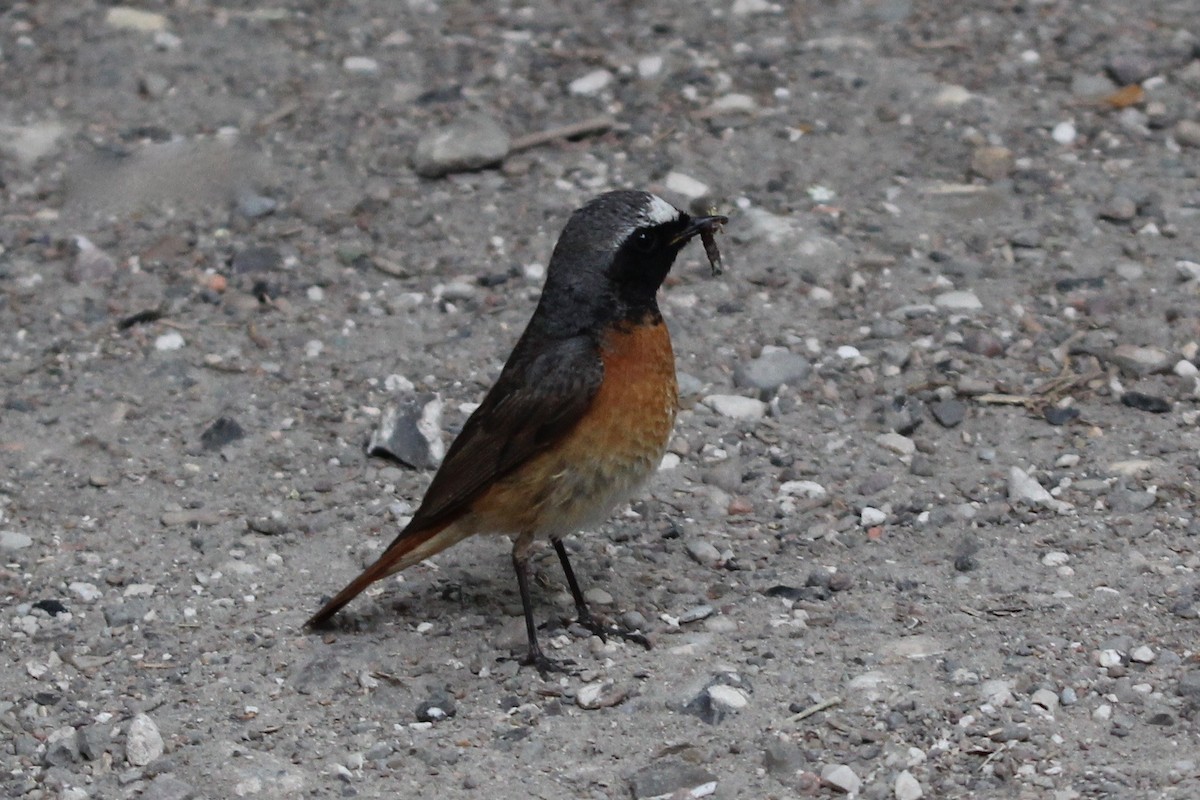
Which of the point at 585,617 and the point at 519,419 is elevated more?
the point at 519,419

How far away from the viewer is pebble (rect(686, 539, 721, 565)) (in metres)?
5.65

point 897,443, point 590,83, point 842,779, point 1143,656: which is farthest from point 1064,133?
point 842,779

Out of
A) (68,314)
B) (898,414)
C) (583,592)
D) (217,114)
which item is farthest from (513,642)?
(217,114)

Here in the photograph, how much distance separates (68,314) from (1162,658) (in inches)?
185

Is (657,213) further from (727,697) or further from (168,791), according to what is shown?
(168,791)

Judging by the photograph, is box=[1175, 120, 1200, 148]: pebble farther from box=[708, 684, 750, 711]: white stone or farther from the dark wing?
box=[708, 684, 750, 711]: white stone

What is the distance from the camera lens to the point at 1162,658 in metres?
4.80

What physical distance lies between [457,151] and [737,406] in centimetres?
223

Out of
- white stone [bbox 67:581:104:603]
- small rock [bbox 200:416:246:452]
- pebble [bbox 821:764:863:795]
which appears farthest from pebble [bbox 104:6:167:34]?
pebble [bbox 821:764:863:795]

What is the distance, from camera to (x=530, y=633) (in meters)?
5.12

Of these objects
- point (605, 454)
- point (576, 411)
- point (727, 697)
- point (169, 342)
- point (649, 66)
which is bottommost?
point (169, 342)

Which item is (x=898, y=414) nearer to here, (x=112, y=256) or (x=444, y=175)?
(x=444, y=175)

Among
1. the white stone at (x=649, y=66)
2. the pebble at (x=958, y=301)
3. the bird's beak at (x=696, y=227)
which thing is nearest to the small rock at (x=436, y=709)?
Result: the bird's beak at (x=696, y=227)

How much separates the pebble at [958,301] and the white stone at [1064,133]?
4.71 ft
